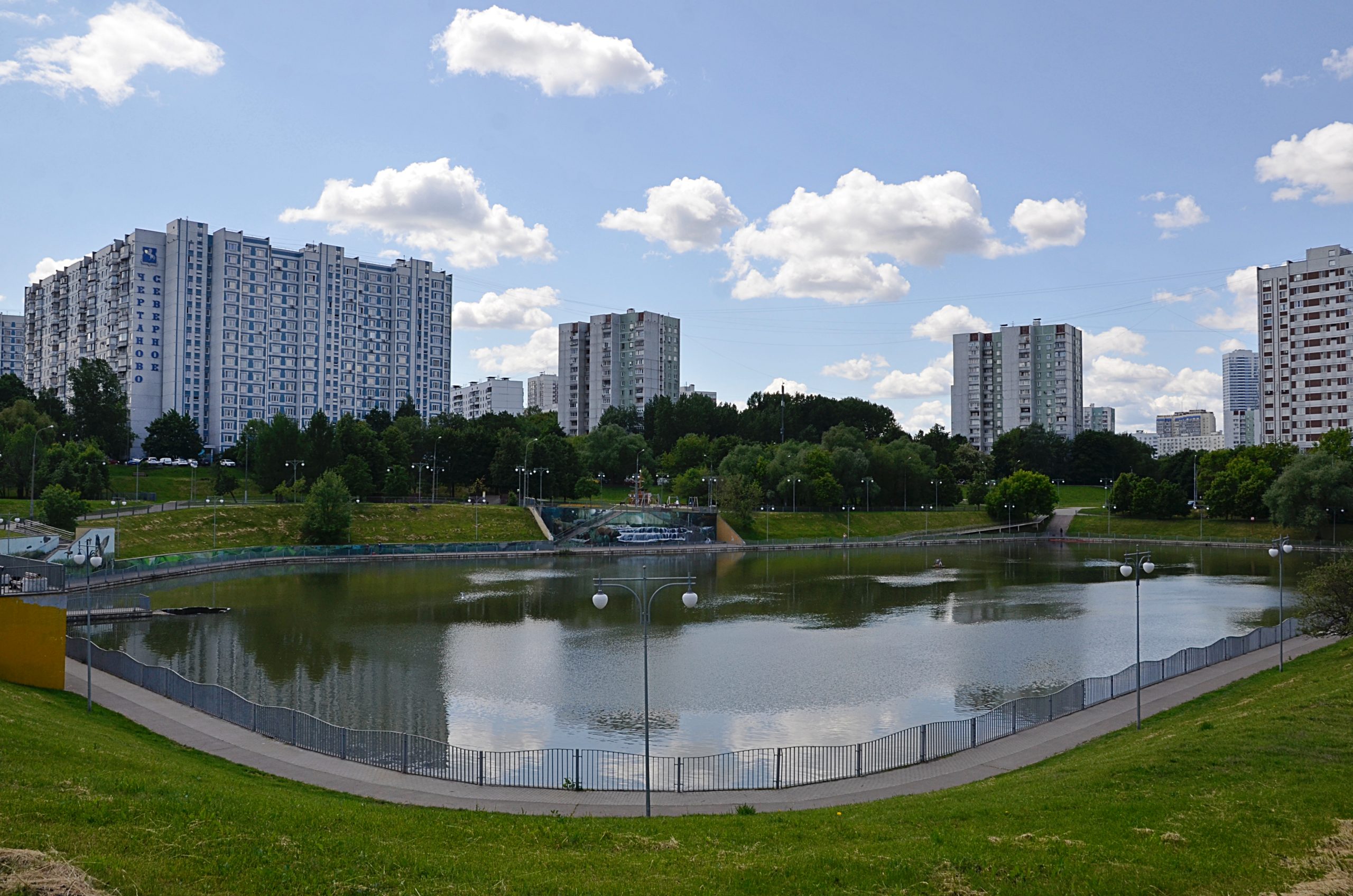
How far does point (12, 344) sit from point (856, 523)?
172m

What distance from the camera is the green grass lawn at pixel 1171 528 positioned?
103 metres

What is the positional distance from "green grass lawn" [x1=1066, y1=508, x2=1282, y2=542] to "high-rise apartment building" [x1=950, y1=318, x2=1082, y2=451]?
53.4 m

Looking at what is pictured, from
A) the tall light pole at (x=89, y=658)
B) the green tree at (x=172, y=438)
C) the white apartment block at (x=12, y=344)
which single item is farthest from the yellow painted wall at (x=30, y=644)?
the white apartment block at (x=12, y=344)

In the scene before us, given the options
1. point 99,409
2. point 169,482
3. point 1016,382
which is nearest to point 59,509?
point 169,482

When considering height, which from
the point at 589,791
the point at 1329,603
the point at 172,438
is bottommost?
the point at 589,791

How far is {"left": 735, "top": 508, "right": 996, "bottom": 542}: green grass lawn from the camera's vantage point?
106 m

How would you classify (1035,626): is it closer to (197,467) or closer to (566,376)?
(197,467)

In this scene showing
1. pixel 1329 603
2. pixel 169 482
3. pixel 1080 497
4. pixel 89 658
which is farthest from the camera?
pixel 1080 497

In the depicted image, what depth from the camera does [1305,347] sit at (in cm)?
11950

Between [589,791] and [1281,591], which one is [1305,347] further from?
[589,791]

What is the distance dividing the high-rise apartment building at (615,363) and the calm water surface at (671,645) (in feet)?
379

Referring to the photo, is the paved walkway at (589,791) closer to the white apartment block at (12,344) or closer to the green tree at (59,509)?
the green tree at (59,509)

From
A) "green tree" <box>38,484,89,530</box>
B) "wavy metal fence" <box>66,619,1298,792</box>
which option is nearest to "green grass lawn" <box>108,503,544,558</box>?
"green tree" <box>38,484,89,530</box>

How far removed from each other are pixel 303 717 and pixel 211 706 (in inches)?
181
